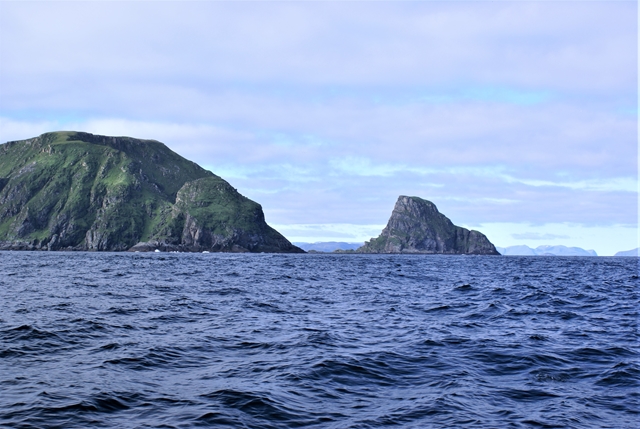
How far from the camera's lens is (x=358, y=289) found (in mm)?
58438

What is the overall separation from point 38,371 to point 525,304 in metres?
37.0

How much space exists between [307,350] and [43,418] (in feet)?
39.3

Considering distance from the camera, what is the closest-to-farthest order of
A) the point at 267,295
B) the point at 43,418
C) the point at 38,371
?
the point at 43,418, the point at 38,371, the point at 267,295

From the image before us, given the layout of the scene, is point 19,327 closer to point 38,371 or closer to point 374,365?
point 38,371

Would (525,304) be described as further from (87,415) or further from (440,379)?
(87,415)

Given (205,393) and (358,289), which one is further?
(358,289)

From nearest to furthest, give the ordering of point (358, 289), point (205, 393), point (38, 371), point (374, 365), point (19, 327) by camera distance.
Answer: point (205, 393), point (38, 371), point (374, 365), point (19, 327), point (358, 289)

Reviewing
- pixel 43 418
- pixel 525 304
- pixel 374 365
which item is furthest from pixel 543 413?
pixel 525 304

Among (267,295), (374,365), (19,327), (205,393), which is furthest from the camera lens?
(267,295)

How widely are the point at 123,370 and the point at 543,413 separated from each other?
48.2ft

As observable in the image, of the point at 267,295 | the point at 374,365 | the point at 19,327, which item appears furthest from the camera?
the point at 267,295

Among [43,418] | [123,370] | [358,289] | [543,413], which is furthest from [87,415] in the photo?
[358,289]

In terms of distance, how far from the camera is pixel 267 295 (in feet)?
162

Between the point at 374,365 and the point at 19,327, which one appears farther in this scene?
the point at 19,327
